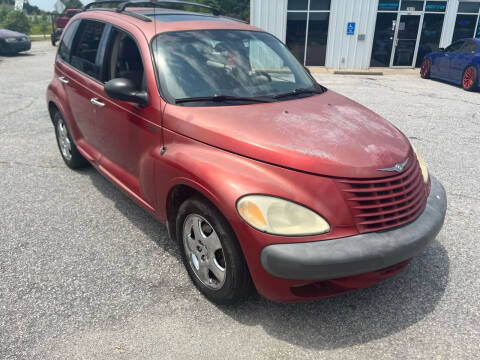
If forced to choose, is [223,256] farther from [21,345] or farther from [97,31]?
[97,31]

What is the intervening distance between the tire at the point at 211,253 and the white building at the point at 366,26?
15.3m

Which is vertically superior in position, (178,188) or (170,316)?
(178,188)

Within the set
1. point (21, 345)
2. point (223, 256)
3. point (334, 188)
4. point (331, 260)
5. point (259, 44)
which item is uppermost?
point (259, 44)

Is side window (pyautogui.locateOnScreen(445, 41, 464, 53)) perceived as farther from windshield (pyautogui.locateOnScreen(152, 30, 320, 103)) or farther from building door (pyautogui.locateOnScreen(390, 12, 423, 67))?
windshield (pyautogui.locateOnScreen(152, 30, 320, 103))

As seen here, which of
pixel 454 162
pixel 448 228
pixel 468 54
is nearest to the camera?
pixel 448 228

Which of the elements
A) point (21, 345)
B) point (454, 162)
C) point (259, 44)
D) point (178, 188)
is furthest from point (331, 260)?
point (454, 162)

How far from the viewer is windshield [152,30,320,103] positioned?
3021 mm

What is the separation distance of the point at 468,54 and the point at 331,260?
11.7 m

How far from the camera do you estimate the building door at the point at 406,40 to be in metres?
16.5

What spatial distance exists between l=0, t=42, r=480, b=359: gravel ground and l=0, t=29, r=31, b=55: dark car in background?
16.2 m

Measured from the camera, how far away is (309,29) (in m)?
16.8

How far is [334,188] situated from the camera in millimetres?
2303

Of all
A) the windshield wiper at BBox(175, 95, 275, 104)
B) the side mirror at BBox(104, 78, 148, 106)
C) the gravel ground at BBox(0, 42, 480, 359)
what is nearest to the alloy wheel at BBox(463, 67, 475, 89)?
the gravel ground at BBox(0, 42, 480, 359)

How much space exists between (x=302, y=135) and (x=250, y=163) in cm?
42
